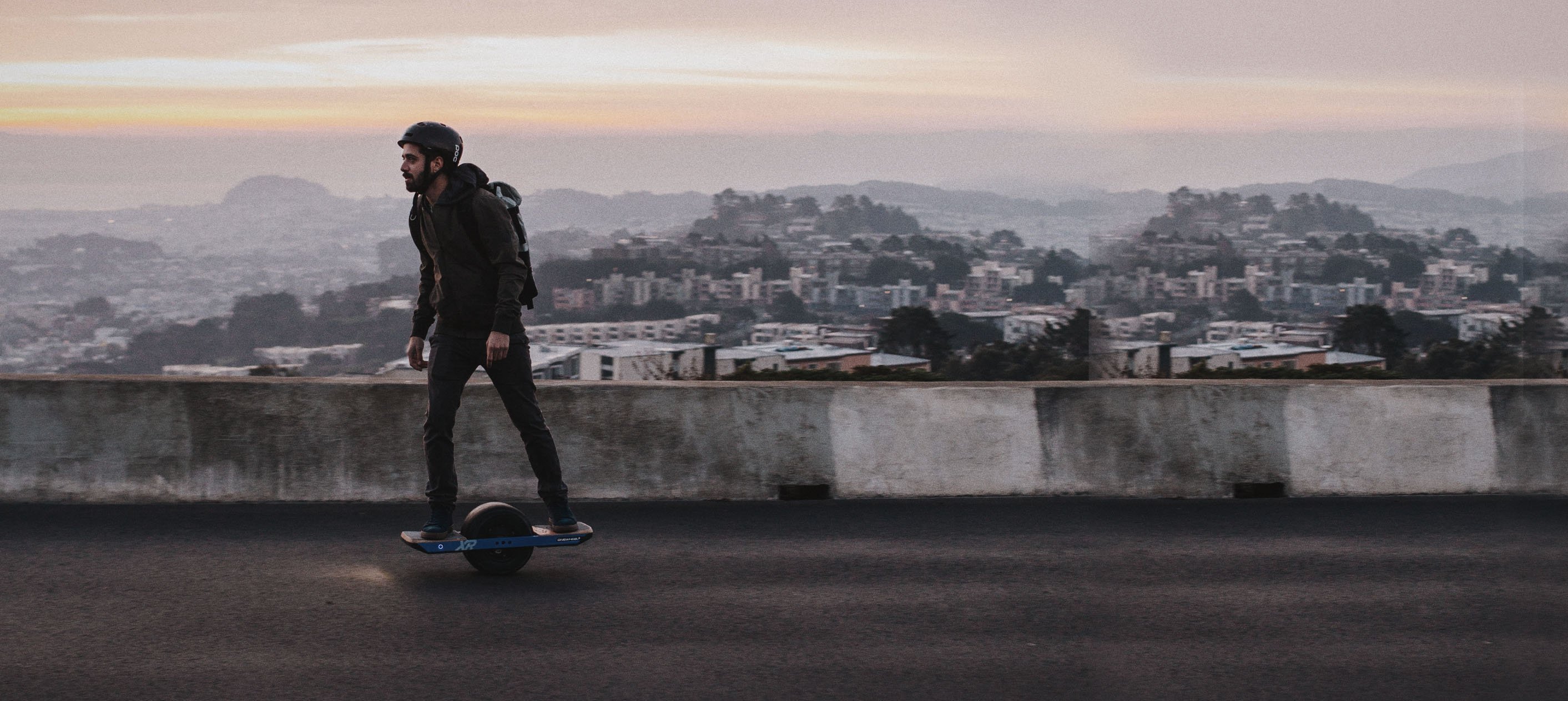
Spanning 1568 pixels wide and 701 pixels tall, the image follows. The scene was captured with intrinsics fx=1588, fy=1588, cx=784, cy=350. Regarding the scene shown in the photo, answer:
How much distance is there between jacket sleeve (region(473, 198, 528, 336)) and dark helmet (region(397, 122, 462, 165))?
238 mm

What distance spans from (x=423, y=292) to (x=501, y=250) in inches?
22.5

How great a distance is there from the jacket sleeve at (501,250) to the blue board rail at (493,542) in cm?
86

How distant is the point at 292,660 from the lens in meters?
5.25

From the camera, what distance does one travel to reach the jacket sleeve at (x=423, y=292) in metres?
6.92

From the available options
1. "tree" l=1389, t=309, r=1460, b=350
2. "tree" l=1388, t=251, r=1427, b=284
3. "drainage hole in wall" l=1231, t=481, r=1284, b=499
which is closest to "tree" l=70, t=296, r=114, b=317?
"drainage hole in wall" l=1231, t=481, r=1284, b=499

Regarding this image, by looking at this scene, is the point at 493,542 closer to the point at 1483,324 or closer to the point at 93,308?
the point at 93,308

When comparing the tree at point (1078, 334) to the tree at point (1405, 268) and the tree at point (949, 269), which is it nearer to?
the tree at point (949, 269)

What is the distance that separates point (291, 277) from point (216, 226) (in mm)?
2851

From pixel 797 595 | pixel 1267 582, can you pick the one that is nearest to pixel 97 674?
pixel 797 595

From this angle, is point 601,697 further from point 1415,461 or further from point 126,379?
point 1415,461

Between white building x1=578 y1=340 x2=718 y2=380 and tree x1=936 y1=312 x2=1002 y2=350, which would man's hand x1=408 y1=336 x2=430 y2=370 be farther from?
tree x1=936 y1=312 x2=1002 y2=350

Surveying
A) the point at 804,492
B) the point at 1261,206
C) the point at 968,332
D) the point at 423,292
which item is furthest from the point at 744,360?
the point at 1261,206

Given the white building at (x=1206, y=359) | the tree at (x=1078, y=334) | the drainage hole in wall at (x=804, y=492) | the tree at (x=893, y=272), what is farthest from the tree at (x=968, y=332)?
the drainage hole in wall at (x=804, y=492)

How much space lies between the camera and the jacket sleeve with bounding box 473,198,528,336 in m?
6.62
